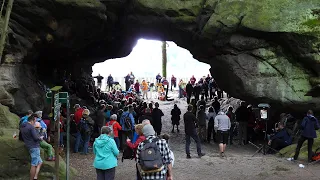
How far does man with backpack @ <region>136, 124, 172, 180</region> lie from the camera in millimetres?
5805

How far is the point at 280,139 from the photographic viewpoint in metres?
14.0

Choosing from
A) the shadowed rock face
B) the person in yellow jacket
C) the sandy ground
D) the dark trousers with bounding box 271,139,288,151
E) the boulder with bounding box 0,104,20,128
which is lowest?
the sandy ground

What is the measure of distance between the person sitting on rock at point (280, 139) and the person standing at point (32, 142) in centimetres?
900

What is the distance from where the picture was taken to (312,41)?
1380 cm

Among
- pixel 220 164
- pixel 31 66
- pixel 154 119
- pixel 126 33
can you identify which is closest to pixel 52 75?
pixel 31 66

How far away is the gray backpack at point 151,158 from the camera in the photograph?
579cm

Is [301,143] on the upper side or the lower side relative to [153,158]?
lower

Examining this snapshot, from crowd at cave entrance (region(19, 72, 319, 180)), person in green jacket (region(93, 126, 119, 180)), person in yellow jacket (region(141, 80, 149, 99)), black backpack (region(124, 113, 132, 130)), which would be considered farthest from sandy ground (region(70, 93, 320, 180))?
person in yellow jacket (region(141, 80, 149, 99))

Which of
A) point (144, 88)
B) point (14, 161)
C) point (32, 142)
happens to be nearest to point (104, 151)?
point (32, 142)

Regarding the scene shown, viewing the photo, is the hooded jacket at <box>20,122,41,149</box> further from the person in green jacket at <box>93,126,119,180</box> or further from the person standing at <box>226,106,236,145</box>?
the person standing at <box>226,106,236,145</box>

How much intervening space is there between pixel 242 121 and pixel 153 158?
34.7 ft

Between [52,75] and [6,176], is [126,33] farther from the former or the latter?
[6,176]

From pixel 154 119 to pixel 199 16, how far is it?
15.8ft

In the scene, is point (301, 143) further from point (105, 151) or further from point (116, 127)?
point (105, 151)
